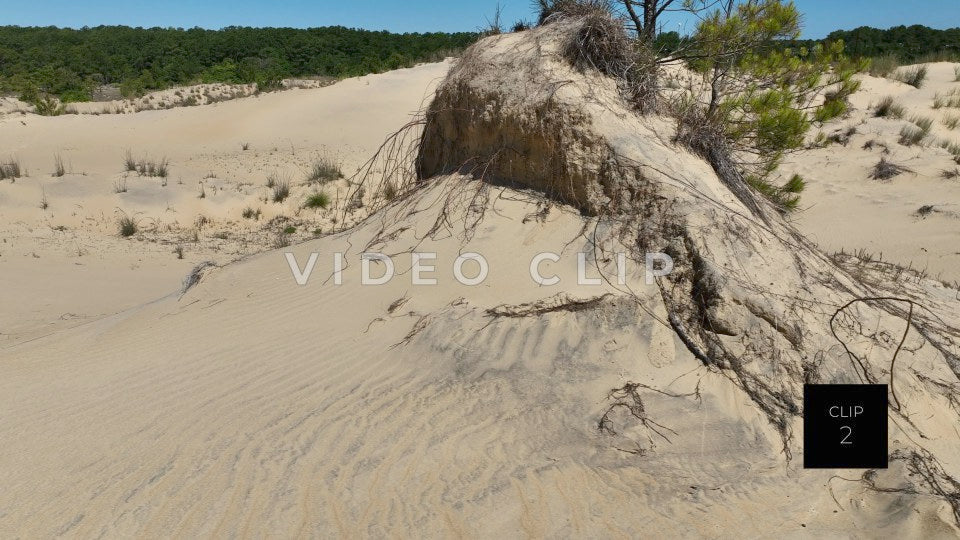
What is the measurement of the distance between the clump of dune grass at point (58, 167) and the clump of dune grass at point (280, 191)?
364 cm

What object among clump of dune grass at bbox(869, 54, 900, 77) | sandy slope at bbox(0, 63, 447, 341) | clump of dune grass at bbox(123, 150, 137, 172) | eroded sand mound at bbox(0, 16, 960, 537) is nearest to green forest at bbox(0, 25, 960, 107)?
clump of dune grass at bbox(869, 54, 900, 77)

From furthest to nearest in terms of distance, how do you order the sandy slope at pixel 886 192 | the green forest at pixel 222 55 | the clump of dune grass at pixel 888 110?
the green forest at pixel 222 55 < the clump of dune grass at pixel 888 110 < the sandy slope at pixel 886 192

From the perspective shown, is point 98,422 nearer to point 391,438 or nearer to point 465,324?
point 391,438

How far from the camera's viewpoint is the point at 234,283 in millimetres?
5664

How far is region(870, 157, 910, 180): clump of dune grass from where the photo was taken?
433 inches

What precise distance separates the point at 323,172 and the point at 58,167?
→ 4.59 metres

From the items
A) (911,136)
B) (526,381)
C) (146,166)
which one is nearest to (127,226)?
(146,166)

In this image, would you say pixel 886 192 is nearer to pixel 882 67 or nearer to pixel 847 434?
pixel 882 67

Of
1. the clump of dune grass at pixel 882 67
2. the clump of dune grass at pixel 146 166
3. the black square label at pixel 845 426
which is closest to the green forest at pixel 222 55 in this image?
the clump of dune grass at pixel 882 67

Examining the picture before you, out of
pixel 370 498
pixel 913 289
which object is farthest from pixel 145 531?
pixel 913 289

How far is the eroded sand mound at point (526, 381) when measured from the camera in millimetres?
3002

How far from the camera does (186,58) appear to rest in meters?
33.0

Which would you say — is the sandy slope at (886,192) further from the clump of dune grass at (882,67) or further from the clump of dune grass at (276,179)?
the clump of dune grass at (276,179)

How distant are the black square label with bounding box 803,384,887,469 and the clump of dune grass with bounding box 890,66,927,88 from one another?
14.5 metres
